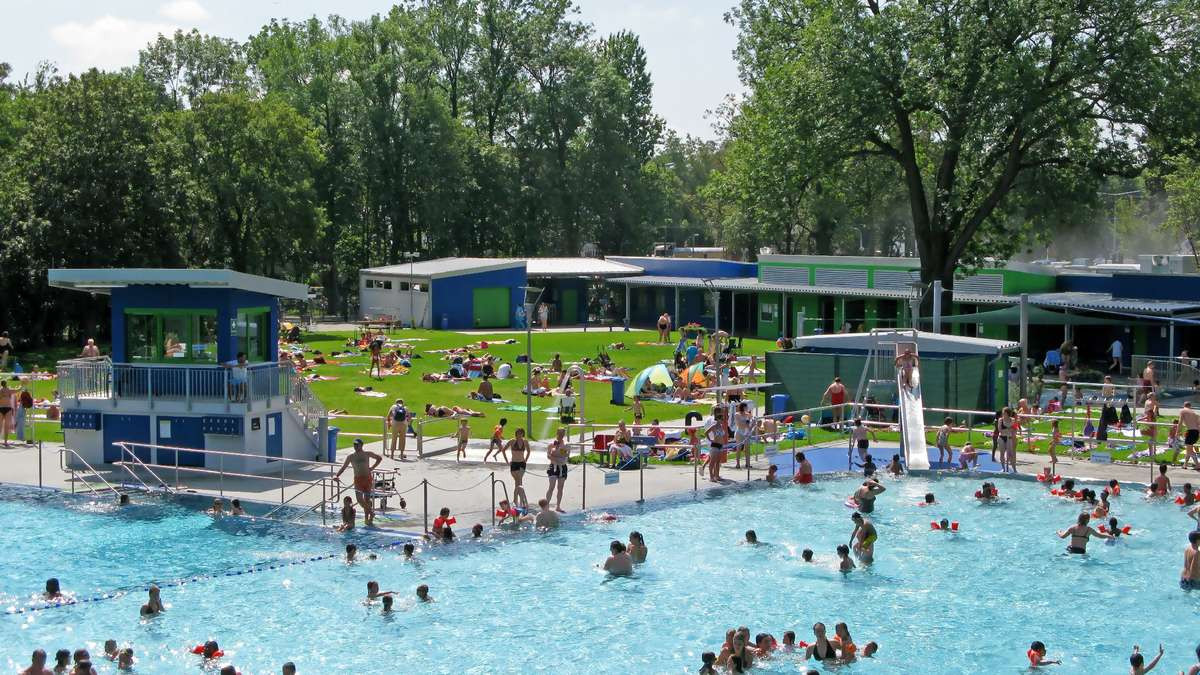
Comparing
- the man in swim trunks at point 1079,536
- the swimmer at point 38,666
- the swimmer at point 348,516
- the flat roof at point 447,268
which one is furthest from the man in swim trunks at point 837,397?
the flat roof at point 447,268

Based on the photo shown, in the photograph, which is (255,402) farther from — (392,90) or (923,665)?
(392,90)

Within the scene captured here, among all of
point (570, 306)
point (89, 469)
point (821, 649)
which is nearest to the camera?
point (821, 649)

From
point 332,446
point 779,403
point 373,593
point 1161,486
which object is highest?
point 779,403

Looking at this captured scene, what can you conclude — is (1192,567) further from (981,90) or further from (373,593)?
(981,90)

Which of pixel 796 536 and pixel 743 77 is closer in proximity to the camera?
pixel 796 536

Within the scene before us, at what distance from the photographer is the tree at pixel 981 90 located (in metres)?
42.0

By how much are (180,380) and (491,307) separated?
1485 inches

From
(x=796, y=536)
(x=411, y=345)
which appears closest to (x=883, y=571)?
(x=796, y=536)

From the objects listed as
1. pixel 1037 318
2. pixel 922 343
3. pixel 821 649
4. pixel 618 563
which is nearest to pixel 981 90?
pixel 1037 318

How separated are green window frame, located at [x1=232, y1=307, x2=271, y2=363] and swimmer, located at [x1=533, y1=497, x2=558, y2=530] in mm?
8509

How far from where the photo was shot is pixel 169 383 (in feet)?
91.9

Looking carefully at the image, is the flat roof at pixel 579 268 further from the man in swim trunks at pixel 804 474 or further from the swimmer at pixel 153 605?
the swimmer at pixel 153 605

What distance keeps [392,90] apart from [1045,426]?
56.1 m

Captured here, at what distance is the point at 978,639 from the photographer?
62.2 ft
